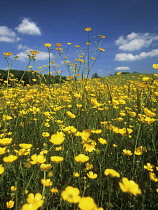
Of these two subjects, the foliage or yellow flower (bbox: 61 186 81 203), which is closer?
yellow flower (bbox: 61 186 81 203)

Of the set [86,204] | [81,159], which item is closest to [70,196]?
[86,204]

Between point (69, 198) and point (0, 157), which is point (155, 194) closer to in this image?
point (69, 198)

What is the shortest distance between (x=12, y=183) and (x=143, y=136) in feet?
5.08

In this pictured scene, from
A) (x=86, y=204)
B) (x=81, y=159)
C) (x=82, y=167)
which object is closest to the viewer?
(x=86, y=204)

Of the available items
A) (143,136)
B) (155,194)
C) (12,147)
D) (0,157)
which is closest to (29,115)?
(12,147)

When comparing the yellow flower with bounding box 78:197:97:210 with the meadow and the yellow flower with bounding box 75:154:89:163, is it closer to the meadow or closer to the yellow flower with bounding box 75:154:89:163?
the meadow

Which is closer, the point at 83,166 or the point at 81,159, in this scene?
the point at 81,159

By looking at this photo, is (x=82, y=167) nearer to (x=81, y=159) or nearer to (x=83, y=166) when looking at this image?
(x=83, y=166)

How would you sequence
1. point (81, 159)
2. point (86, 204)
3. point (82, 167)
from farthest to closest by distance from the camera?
1. point (82, 167)
2. point (81, 159)
3. point (86, 204)

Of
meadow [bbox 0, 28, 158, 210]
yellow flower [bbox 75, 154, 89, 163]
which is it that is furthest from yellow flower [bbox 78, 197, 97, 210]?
yellow flower [bbox 75, 154, 89, 163]

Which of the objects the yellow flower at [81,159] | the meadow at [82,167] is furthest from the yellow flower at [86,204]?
the yellow flower at [81,159]

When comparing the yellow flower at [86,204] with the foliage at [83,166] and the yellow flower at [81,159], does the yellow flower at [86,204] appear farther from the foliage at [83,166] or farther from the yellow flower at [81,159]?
the yellow flower at [81,159]

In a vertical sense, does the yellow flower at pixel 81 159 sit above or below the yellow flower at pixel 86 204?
above

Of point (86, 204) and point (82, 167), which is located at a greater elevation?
point (86, 204)
